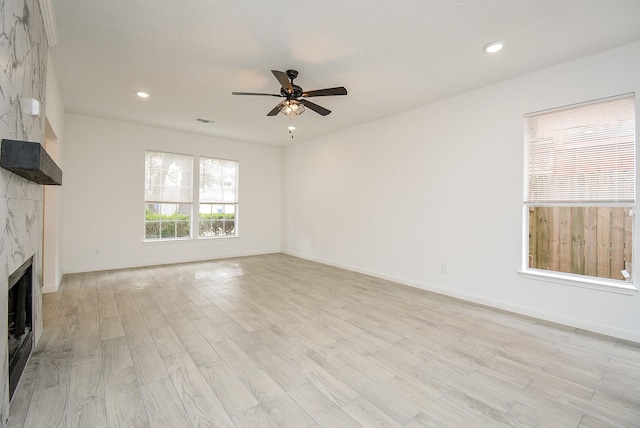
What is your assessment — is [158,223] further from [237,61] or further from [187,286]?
[237,61]

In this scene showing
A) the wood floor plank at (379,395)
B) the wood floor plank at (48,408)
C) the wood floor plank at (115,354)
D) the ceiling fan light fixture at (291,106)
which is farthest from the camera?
the ceiling fan light fixture at (291,106)

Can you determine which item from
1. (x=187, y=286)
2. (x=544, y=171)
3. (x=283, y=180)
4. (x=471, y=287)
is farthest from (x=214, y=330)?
(x=283, y=180)

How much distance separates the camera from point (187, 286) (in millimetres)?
4418

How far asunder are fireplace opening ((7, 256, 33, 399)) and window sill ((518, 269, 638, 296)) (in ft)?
15.7

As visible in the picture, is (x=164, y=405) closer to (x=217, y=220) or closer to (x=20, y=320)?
(x=20, y=320)

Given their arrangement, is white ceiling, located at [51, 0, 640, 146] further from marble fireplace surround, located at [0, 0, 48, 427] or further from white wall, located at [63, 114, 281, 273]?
white wall, located at [63, 114, 281, 273]

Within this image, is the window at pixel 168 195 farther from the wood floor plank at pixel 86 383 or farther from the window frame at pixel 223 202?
the wood floor plank at pixel 86 383

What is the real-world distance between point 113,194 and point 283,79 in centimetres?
459

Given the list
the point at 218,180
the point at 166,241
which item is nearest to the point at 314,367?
the point at 166,241

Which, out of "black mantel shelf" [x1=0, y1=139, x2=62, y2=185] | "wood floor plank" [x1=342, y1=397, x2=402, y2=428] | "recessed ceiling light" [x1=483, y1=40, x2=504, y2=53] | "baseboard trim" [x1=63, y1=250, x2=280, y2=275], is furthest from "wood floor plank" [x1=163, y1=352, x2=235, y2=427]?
"baseboard trim" [x1=63, y1=250, x2=280, y2=275]

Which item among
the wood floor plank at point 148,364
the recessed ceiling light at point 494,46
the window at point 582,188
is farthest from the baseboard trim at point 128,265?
the recessed ceiling light at point 494,46

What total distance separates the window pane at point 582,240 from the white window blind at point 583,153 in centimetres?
18

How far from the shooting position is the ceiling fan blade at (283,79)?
2859mm

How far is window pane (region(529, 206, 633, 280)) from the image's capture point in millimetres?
2891
